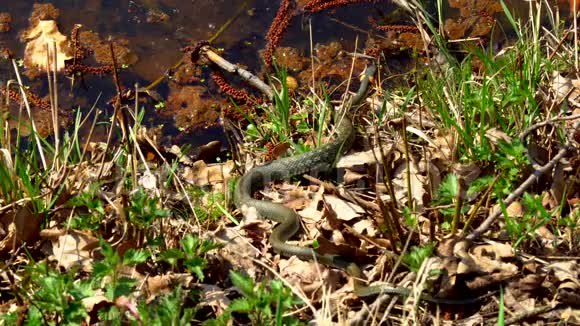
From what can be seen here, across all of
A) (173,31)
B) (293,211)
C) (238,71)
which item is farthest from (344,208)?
(173,31)

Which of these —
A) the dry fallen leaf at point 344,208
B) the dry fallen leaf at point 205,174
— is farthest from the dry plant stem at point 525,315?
the dry fallen leaf at point 205,174

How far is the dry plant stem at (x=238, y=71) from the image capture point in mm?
6344

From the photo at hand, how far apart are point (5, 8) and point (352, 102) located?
140 inches

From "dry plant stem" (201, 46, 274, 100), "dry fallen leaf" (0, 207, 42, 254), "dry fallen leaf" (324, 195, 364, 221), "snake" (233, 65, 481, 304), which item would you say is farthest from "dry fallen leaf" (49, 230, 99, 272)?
"dry plant stem" (201, 46, 274, 100)

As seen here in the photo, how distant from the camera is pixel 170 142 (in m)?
6.10

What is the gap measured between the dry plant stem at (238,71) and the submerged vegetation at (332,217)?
44cm

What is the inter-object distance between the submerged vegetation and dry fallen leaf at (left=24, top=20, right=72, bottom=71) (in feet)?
2.75

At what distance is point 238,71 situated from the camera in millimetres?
6512

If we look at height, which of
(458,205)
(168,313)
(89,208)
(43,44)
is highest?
(43,44)

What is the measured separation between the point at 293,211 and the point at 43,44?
3321mm

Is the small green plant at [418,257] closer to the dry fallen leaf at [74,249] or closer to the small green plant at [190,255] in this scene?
the small green plant at [190,255]

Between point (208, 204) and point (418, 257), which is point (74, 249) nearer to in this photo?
point (208, 204)

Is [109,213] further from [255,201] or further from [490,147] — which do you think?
[490,147]

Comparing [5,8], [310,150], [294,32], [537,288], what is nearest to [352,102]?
[310,150]
